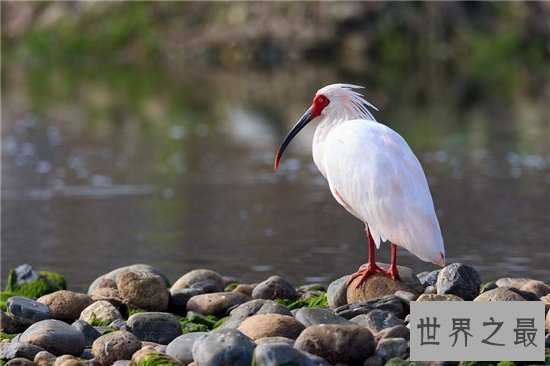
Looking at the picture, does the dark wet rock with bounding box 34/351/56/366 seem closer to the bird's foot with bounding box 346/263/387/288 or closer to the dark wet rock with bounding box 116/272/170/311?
the dark wet rock with bounding box 116/272/170/311

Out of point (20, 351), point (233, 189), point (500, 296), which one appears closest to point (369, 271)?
point (500, 296)

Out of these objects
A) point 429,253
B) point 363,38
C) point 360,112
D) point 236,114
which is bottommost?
point 429,253

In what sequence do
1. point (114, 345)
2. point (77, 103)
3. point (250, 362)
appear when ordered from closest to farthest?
point (250, 362), point (114, 345), point (77, 103)

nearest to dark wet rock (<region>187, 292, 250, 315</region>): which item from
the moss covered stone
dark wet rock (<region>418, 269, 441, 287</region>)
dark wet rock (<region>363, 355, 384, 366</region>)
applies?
dark wet rock (<region>418, 269, 441, 287</region>)

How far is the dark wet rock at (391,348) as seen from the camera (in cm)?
811

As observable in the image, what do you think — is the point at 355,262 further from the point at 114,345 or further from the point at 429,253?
the point at 114,345

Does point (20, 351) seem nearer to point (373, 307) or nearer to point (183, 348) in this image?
point (183, 348)

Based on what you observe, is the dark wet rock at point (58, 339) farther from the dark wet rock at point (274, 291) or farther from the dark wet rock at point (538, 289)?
the dark wet rock at point (538, 289)

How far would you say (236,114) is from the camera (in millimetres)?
30859

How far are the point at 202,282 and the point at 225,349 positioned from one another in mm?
3381

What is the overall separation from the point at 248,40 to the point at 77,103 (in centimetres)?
1906

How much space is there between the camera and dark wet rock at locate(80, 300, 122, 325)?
9.93 metres

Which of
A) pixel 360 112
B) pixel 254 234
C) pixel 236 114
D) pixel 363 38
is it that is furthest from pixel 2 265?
pixel 363 38

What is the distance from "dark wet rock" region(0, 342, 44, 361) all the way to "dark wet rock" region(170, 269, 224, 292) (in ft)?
8.04
